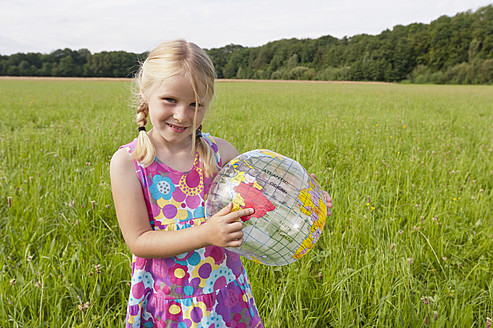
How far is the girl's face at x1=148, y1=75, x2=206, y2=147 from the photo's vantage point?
4.27 ft

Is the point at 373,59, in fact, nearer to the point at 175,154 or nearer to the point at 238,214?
the point at 175,154

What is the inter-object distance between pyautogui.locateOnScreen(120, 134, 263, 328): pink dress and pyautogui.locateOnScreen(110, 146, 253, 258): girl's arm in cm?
5

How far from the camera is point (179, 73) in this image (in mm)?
1297

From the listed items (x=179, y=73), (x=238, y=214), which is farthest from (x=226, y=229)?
(x=179, y=73)

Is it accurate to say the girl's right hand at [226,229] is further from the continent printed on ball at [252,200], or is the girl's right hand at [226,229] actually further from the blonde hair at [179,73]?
the blonde hair at [179,73]

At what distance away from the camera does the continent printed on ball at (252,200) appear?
4.07ft

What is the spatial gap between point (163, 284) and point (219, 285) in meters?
0.23

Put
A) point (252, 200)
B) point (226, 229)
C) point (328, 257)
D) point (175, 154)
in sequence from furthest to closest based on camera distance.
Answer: point (328, 257) → point (175, 154) → point (252, 200) → point (226, 229)

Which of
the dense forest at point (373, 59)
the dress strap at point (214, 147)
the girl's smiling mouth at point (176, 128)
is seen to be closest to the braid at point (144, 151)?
the girl's smiling mouth at point (176, 128)

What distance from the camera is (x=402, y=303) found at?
1.81 metres

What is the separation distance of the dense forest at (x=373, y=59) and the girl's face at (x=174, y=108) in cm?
6311

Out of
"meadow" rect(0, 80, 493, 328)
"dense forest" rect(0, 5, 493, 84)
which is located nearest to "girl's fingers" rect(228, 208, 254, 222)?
"meadow" rect(0, 80, 493, 328)

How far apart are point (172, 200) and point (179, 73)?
504mm

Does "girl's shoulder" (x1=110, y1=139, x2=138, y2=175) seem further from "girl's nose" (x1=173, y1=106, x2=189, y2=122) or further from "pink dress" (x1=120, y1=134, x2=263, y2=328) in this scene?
"girl's nose" (x1=173, y1=106, x2=189, y2=122)
